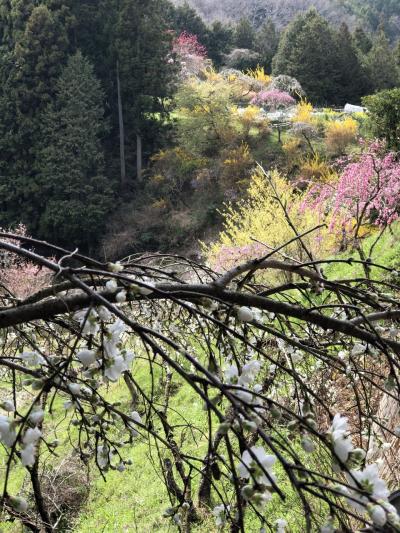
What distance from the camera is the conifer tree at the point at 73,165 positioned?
14.4 meters

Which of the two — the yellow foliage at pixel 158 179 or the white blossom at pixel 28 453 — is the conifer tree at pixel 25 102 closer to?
the yellow foliage at pixel 158 179

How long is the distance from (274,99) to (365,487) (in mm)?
20169

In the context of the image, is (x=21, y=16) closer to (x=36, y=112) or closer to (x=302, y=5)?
(x=36, y=112)

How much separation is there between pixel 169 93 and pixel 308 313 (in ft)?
54.8

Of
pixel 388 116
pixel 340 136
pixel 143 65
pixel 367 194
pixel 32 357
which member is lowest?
pixel 32 357

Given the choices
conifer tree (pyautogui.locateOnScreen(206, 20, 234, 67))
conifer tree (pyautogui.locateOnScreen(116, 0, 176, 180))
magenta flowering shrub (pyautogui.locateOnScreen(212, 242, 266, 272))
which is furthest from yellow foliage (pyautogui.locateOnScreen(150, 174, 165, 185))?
conifer tree (pyautogui.locateOnScreen(206, 20, 234, 67))

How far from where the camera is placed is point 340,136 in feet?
47.8

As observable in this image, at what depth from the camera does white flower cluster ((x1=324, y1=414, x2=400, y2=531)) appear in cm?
53

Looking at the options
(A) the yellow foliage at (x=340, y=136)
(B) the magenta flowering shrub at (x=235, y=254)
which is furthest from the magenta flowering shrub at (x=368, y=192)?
(A) the yellow foliage at (x=340, y=136)

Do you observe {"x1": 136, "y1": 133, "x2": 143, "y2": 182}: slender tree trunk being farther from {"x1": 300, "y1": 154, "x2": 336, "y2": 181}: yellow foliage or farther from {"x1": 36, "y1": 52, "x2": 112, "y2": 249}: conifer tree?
{"x1": 300, "y1": 154, "x2": 336, "y2": 181}: yellow foliage

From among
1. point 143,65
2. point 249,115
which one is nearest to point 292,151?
point 249,115

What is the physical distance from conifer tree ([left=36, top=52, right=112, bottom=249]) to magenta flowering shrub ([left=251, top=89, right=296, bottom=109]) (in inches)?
275

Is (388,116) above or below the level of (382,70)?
below

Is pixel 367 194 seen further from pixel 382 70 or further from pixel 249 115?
pixel 382 70
